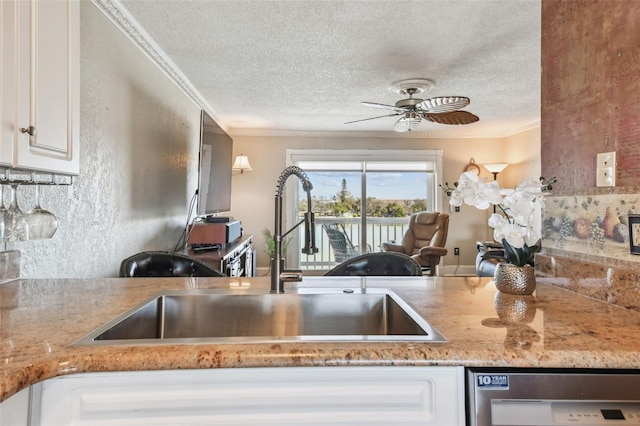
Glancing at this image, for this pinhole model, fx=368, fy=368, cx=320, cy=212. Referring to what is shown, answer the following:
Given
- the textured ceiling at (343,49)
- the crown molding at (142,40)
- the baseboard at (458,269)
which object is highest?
the textured ceiling at (343,49)

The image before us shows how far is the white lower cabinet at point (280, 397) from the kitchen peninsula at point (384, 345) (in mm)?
28

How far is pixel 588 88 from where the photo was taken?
121 centimetres

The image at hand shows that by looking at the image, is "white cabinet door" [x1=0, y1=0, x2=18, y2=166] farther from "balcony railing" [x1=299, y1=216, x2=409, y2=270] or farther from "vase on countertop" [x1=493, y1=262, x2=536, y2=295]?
"balcony railing" [x1=299, y1=216, x2=409, y2=270]

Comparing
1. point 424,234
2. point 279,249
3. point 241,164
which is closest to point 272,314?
point 279,249

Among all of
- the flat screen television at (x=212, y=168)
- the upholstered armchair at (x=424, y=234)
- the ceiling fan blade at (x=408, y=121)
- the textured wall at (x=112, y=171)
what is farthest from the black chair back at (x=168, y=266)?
the upholstered armchair at (x=424, y=234)

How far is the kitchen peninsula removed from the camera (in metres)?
0.73

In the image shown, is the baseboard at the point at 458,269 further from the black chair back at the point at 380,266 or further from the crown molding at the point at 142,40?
the crown molding at the point at 142,40

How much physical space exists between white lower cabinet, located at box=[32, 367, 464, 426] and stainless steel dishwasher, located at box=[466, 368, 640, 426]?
0.05 meters

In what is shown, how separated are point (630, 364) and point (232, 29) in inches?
103

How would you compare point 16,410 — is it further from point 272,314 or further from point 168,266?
point 168,266

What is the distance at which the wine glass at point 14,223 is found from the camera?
1.21m

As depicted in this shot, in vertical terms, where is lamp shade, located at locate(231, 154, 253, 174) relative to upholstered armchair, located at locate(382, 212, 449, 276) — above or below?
above

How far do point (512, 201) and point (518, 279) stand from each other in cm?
26

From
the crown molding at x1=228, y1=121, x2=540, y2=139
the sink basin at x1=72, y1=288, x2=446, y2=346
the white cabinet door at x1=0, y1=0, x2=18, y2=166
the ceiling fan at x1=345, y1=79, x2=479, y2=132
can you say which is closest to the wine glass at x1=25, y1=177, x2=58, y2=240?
the white cabinet door at x1=0, y1=0, x2=18, y2=166
